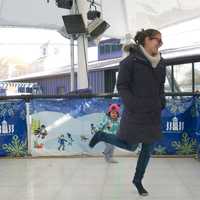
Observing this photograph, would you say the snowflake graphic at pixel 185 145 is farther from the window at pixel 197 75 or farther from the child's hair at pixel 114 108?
the window at pixel 197 75

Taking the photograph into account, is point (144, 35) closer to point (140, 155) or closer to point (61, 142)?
point (140, 155)

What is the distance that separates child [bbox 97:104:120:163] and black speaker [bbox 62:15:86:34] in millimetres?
3409

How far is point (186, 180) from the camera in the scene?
25.0 ft

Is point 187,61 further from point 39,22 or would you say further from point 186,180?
point 186,180

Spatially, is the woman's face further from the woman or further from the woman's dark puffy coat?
the woman's dark puffy coat

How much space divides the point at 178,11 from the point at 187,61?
7.97 ft

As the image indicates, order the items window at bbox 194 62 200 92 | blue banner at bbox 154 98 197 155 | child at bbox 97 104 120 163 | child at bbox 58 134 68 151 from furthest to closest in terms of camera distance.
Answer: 1. window at bbox 194 62 200 92
2. child at bbox 58 134 68 151
3. blue banner at bbox 154 98 197 155
4. child at bbox 97 104 120 163

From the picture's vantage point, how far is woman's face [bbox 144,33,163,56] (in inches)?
248

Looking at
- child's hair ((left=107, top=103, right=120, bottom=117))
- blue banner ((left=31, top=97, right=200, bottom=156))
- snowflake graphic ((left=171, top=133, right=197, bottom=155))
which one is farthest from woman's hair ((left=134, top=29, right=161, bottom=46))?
snowflake graphic ((left=171, top=133, right=197, bottom=155))

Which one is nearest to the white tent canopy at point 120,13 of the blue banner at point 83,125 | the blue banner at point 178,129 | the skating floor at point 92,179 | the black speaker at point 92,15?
the black speaker at point 92,15

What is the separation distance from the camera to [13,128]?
10273 mm

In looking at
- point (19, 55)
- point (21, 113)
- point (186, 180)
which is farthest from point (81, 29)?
point (19, 55)

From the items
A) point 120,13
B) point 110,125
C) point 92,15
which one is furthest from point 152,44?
point 120,13

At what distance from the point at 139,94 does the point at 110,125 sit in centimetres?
339
